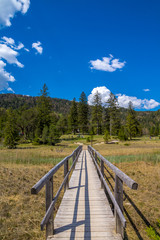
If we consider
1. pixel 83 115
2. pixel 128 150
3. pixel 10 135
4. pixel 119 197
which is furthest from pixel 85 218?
pixel 83 115

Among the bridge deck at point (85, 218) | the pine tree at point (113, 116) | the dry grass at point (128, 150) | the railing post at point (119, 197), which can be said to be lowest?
the dry grass at point (128, 150)

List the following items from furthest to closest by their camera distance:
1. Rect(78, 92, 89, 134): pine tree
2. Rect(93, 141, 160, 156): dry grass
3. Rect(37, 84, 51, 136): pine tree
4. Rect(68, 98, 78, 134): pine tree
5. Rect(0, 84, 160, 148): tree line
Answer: Rect(68, 98, 78, 134): pine tree → Rect(78, 92, 89, 134): pine tree → Rect(37, 84, 51, 136): pine tree → Rect(0, 84, 160, 148): tree line → Rect(93, 141, 160, 156): dry grass

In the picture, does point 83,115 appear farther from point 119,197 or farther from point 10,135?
point 119,197

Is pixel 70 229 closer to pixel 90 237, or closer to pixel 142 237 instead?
pixel 90 237

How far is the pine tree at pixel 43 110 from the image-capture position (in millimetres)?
43606

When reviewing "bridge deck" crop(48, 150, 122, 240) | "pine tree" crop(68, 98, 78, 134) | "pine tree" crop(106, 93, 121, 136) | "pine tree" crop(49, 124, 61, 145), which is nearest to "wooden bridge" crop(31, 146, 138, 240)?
"bridge deck" crop(48, 150, 122, 240)

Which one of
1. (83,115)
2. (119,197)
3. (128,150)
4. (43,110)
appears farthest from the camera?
(83,115)

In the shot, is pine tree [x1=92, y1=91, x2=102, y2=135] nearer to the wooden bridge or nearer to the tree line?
the tree line

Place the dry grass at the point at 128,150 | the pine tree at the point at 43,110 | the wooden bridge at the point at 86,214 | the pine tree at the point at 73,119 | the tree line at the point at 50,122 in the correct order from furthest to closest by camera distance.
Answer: the pine tree at the point at 73,119
the pine tree at the point at 43,110
the tree line at the point at 50,122
the dry grass at the point at 128,150
the wooden bridge at the point at 86,214

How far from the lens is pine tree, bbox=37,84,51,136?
4361 centimetres

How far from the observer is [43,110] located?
147 feet

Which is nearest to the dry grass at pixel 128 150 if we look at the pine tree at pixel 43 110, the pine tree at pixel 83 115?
the pine tree at pixel 43 110

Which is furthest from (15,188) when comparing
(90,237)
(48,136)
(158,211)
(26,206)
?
(48,136)

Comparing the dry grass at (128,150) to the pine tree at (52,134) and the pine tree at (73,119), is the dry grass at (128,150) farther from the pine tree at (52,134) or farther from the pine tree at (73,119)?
the pine tree at (73,119)
